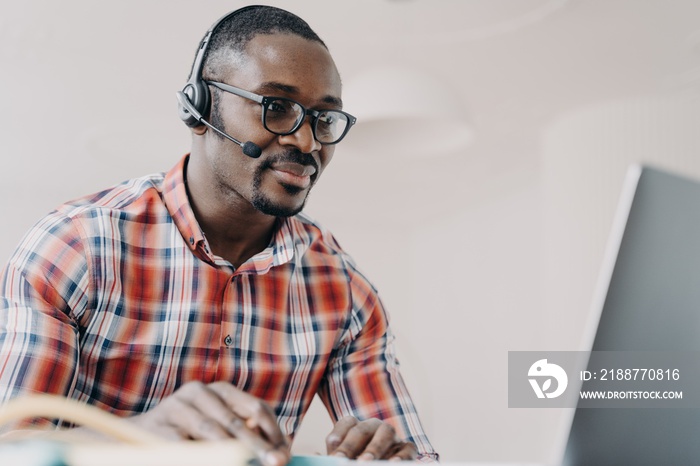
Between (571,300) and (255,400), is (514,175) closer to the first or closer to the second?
(571,300)

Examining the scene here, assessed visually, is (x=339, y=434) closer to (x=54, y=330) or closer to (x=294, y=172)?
(x=54, y=330)

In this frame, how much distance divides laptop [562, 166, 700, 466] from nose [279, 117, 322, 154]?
27.4 inches

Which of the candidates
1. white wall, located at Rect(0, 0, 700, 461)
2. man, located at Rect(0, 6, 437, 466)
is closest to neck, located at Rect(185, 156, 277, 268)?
man, located at Rect(0, 6, 437, 466)

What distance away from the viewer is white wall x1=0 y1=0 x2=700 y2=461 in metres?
2.97

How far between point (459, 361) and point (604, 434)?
5289 millimetres

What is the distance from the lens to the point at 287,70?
1.19m

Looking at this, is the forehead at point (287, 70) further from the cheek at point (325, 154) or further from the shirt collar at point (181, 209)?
the shirt collar at point (181, 209)

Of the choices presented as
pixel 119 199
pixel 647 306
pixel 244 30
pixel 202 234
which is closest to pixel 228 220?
pixel 202 234

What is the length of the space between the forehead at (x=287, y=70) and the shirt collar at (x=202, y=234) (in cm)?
20

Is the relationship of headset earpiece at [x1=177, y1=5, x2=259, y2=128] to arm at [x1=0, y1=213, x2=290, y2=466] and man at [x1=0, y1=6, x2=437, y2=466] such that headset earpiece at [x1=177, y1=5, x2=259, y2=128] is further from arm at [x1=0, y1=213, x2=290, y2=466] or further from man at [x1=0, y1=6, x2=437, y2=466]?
arm at [x1=0, y1=213, x2=290, y2=466]

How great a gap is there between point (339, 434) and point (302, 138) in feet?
1.95

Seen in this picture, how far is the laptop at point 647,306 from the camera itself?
1.79ft

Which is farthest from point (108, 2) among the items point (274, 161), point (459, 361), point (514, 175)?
point (459, 361)

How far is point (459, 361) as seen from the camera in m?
5.74
